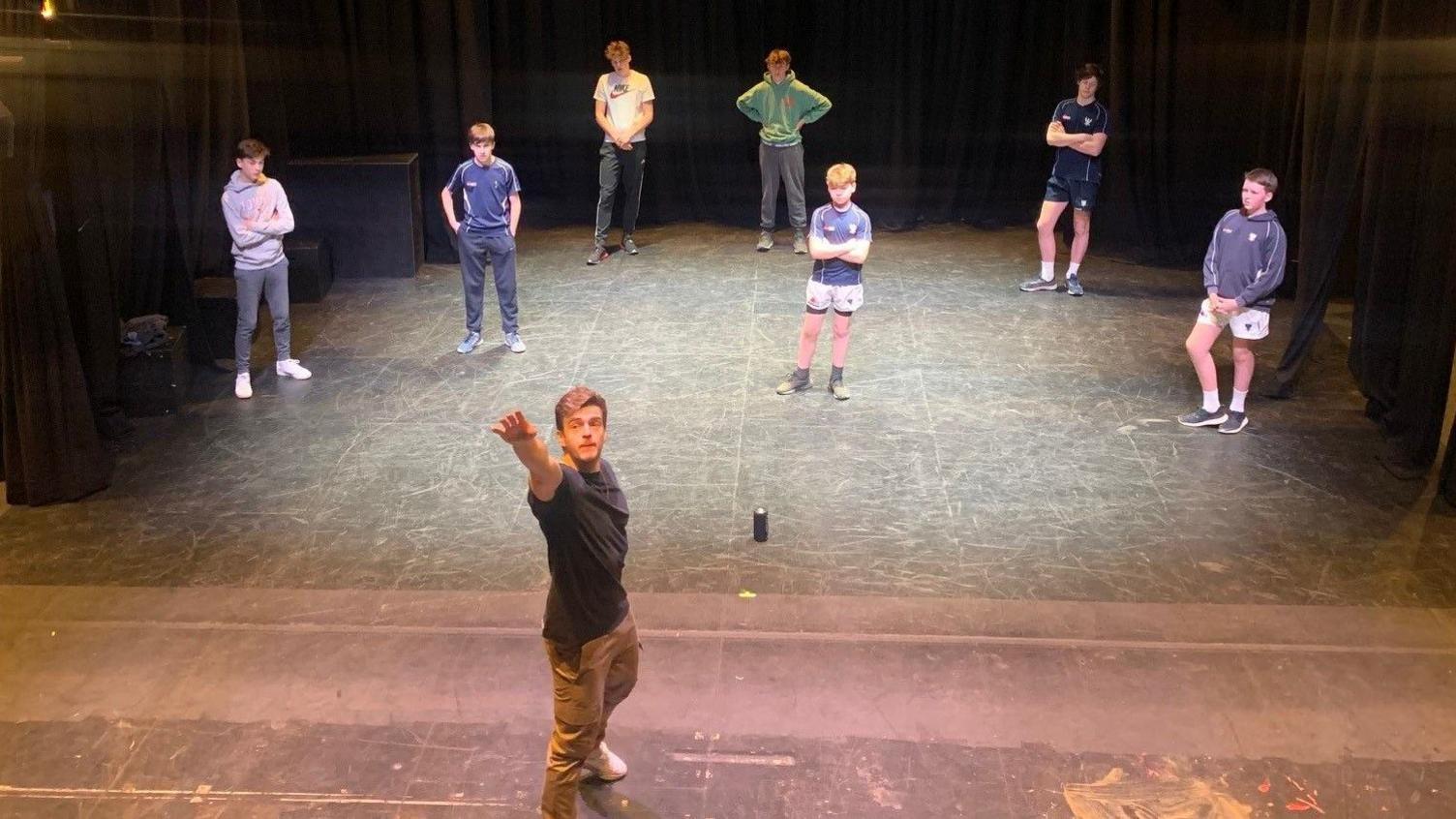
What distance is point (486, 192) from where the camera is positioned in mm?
8125

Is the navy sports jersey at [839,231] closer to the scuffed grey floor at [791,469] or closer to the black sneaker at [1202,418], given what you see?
the scuffed grey floor at [791,469]

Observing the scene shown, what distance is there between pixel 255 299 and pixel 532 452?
15.8ft

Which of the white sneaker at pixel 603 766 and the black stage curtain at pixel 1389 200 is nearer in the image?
the white sneaker at pixel 603 766

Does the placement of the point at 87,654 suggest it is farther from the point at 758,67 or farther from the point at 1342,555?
the point at 758,67

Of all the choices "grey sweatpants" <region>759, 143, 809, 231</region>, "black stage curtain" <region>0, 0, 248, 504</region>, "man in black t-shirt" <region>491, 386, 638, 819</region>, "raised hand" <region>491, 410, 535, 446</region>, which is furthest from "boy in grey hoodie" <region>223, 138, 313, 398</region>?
"raised hand" <region>491, 410, 535, 446</region>

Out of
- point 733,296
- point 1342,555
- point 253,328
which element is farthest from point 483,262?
point 1342,555

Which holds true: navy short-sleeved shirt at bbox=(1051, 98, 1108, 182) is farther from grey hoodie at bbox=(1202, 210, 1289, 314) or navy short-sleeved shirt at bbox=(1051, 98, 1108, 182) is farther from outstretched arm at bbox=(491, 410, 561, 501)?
outstretched arm at bbox=(491, 410, 561, 501)

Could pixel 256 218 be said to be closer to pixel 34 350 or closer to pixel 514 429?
pixel 34 350

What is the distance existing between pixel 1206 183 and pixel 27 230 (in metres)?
8.30

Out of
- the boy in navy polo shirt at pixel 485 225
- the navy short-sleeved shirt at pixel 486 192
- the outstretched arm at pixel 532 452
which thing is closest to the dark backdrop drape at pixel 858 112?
the boy in navy polo shirt at pixel 485 225

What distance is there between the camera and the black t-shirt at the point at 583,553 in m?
3.86

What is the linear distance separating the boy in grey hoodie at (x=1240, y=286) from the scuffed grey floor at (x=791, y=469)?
0.24 meters

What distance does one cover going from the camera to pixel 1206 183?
10617mm

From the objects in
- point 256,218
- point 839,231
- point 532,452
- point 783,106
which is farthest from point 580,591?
point 783,106
